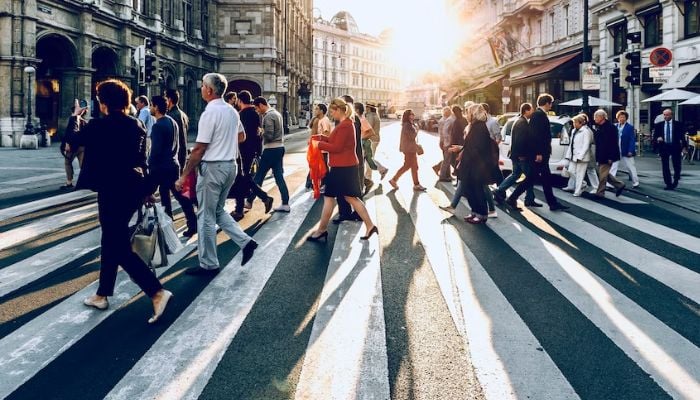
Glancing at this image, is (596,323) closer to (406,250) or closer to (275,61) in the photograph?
(406,250)

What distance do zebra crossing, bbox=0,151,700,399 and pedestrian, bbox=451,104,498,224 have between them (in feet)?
2.94

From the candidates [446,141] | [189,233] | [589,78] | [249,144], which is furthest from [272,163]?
[589,78]

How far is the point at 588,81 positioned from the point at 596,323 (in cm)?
1513

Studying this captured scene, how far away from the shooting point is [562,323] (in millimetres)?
4465

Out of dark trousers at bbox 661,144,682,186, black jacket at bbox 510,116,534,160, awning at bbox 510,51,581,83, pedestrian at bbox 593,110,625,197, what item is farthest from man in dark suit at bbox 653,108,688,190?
awning at bbox 510,51,581,83

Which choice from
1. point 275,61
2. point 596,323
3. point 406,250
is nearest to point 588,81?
point 406,250

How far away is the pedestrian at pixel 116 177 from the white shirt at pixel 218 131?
A: 98 cm

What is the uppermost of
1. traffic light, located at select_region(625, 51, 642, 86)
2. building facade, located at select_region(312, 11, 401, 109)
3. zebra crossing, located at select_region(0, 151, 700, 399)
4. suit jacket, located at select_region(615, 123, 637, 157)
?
building facade, located at select_region(312, 11, 401, 109)

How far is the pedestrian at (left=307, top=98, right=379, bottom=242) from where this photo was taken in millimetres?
7258

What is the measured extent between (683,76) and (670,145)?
1034 centimetres

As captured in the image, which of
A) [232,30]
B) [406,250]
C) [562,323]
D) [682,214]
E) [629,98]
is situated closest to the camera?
[562,323]

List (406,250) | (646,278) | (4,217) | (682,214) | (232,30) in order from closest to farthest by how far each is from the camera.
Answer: (646,278) < (406,250) < (4,217) < (682,214) < (232,30)

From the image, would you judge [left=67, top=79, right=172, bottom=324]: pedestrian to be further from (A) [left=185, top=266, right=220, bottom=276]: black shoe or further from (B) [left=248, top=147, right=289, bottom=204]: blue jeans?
(B) [left=248, top=147, right=289, bottom=204]: blue jeans

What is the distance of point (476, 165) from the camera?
8820 millimetres
